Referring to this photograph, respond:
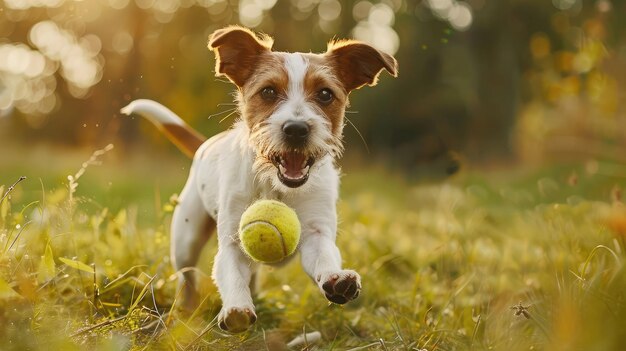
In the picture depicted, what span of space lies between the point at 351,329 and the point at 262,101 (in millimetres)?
1358

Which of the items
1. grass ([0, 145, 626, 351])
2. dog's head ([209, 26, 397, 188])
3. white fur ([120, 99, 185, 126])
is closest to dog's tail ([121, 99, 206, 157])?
white fur ([120, 99, 185, 126])

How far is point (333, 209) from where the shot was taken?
12.1 feet

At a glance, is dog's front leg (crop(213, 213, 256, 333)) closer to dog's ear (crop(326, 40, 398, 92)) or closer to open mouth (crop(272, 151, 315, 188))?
open mouth (crop(272, 151, 315, 188))

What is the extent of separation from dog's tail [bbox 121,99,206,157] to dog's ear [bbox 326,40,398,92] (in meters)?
1.45

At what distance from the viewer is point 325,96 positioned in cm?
370

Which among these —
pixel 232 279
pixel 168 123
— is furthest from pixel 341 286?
pixel 168 123

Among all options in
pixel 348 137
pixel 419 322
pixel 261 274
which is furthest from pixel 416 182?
pixel 419 322

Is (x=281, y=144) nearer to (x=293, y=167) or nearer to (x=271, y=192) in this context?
(x=293, y=167)

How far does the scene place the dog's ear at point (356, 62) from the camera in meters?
3.78

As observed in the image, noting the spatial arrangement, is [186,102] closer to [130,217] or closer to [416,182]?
[416,182]

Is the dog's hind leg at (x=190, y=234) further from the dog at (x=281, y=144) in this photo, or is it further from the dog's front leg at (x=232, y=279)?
the dog's front leg at (x=232, y=279)

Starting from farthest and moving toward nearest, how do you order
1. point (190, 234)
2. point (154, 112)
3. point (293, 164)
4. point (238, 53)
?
point (154, 112)
point (190, 234)
point (238, 53)
point (293, 164)

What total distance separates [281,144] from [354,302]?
1.65 metres

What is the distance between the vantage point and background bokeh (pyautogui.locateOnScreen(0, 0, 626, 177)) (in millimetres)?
13680
